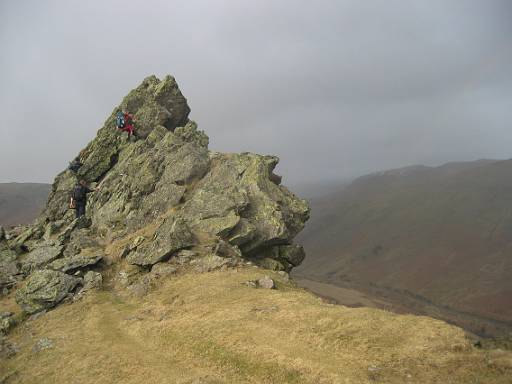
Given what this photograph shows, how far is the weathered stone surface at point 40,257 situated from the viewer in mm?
42781

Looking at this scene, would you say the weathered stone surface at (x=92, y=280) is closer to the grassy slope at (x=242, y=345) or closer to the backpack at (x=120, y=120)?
the grassy slope at (x=242, y=345)

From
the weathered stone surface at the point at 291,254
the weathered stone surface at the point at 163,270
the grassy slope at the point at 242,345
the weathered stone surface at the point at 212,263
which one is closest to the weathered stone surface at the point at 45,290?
the grassy slope at the point at 242,345

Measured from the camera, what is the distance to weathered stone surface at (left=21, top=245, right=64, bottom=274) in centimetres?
4278

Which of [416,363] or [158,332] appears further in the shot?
[158,332]

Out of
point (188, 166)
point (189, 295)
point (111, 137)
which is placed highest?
point (111, 137)

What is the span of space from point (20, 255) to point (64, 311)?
24277 millimetres

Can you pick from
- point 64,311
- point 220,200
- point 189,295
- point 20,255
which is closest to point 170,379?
point 189,295

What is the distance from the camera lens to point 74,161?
63.3m

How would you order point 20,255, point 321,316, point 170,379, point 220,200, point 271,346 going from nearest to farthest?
point 170,379 → point 271,346 → point 321,316 → point 220,200 → point 20,255

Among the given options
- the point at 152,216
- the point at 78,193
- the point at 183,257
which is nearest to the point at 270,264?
the point at 183,257

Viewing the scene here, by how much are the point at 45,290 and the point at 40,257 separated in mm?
11910

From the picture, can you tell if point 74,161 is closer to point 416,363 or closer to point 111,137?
point 111,137

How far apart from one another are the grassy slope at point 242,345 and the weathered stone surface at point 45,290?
191 centimetres

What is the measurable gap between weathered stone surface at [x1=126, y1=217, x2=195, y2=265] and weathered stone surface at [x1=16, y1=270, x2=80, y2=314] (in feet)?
19.4
